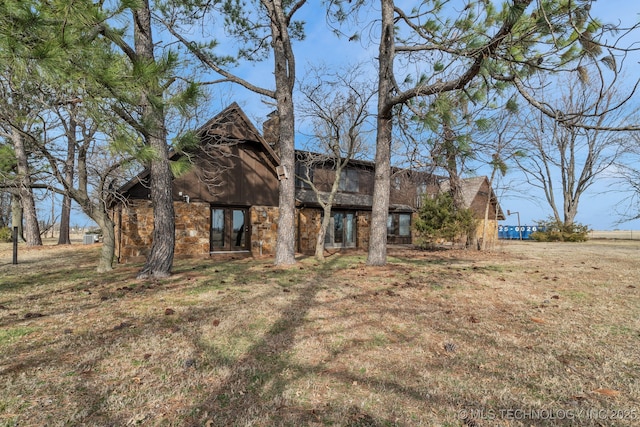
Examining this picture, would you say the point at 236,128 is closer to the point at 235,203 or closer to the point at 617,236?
the point at 235,203

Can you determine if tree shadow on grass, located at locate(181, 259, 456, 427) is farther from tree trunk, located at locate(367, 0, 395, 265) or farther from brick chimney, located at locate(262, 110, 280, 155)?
brick chimney, located at locate(262, 110, 280, 155)

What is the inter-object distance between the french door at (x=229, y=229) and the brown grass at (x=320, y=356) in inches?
279

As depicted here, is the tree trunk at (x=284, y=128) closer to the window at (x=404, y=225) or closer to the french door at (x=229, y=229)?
the french door at (x=229, y=229)

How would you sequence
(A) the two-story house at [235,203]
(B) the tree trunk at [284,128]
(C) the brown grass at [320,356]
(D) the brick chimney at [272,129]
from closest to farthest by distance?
(C) the brown grass at [320,356] < (B) the tree trunk at [284,128] < (A) the two-story house at [235,203] < (D) the brick chimney at [272,129]

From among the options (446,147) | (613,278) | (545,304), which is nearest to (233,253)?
(446,147)

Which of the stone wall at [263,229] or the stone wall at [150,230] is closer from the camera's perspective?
the stone wall at [150,230]

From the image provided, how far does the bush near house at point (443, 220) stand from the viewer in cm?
1534

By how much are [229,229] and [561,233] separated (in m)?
25.0

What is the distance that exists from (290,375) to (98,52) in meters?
4.22

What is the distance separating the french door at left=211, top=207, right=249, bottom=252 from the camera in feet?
43.5

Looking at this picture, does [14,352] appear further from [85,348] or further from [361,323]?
[361,323]

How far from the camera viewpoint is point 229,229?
13.5 m

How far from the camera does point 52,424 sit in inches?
84.3

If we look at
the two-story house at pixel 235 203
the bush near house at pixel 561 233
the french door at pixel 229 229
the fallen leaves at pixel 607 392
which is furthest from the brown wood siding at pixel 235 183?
the bush near house at pixel 561 233
